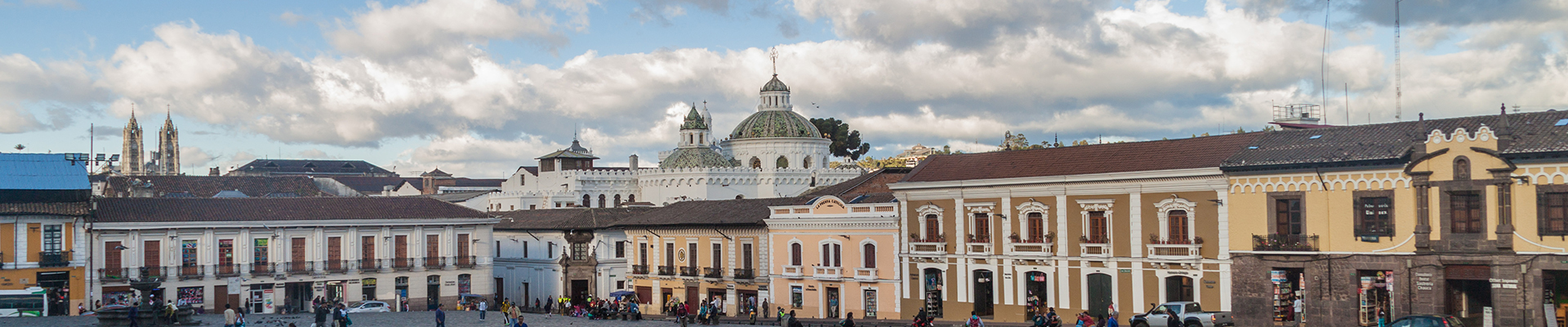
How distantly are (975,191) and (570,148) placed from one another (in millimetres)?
86063

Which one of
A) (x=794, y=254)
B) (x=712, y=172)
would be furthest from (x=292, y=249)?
(x=712, y=172)

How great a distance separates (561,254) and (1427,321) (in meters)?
46.1

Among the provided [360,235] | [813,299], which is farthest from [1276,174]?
[360,235]

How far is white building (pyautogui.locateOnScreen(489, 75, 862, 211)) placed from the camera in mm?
113375

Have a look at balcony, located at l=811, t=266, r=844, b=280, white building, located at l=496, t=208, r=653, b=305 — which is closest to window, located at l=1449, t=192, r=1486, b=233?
balcony, located at l=811, t=266, r=844, b=280

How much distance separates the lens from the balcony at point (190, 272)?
186 ft

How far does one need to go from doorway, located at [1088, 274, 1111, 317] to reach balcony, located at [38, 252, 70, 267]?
3682 cm

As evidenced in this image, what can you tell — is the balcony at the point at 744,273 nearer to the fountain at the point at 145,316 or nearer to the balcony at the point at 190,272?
the fountain at the point at 145,316

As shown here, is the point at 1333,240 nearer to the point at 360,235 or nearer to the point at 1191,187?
the point at 1191,187

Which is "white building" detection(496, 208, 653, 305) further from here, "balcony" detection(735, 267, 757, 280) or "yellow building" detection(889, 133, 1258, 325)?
"yellow building" detection(889, 133, 1258, 325)

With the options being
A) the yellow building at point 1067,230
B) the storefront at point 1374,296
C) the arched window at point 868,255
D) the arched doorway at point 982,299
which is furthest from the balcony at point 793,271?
the storefront at point 1374,296

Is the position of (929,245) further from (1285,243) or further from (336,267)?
(336,267)

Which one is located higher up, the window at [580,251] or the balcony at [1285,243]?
the balcony at [1285,243]

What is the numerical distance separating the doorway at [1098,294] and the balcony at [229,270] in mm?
34295
